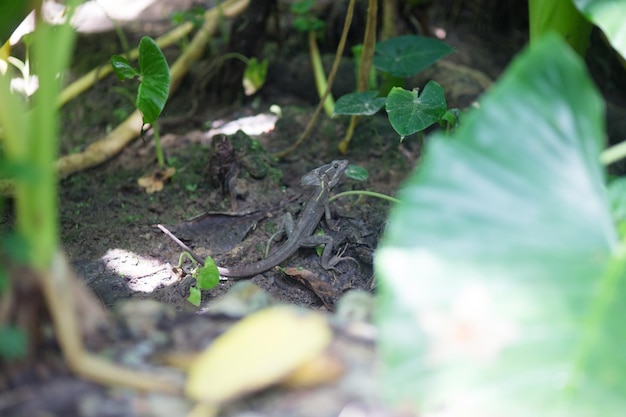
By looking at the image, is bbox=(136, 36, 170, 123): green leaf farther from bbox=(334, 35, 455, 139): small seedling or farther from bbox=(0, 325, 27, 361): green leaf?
bbox=(0, 325, 27, 361): green leaf

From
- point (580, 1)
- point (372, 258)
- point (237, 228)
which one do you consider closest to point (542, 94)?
point (580, 1)

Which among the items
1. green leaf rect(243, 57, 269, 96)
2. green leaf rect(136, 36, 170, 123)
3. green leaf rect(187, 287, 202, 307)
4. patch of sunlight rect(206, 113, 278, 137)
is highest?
green leaf rect(136, 36, 170, 123)

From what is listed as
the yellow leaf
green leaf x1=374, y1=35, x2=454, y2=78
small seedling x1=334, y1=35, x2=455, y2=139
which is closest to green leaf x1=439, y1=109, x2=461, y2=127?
small seedling x1=334, y1=35, x2=455, y2=139

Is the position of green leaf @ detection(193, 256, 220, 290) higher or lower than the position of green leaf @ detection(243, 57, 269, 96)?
lower

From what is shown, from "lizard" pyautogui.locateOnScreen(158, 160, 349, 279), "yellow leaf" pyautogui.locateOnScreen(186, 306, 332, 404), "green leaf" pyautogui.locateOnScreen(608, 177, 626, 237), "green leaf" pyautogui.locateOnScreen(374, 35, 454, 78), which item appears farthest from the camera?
"green leaf" pyautogui.locateOnScreen(374, 35, 454, 78)

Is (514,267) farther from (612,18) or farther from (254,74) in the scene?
(254,74)

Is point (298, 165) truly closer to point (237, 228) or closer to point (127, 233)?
point (237, 228)
